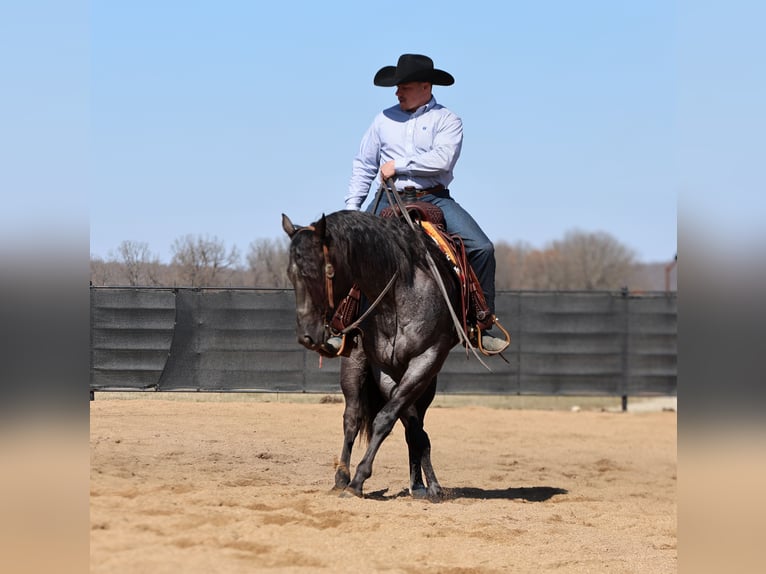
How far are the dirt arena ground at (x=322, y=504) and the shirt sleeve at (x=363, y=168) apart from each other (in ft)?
6.97

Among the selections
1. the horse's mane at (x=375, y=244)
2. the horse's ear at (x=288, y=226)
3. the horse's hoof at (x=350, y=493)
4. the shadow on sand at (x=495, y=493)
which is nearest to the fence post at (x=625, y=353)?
the shadow on sand at (x=495, y=493)

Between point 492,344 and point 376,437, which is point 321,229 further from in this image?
point 492,344

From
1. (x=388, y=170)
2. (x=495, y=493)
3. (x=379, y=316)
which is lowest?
(x=495, y=493)

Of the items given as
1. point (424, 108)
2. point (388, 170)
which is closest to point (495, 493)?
point (388, 170)

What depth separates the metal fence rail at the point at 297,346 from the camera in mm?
9711

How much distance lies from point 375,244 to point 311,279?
705 mm

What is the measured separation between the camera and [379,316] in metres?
6.63

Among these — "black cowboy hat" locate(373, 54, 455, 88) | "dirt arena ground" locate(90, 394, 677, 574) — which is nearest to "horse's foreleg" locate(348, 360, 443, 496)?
"dirt arena ground" locate(90, 394, 677, 574)

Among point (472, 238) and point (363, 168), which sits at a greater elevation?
point (363, 168)

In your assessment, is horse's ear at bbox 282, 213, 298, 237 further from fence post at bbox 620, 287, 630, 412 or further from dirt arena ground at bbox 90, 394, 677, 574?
fence post at bbox 620, 287, 630, 412

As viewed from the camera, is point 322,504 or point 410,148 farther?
point 410,148

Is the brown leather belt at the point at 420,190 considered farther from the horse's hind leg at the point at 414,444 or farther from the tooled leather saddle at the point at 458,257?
the horse's hind leg at the point at 414,444
